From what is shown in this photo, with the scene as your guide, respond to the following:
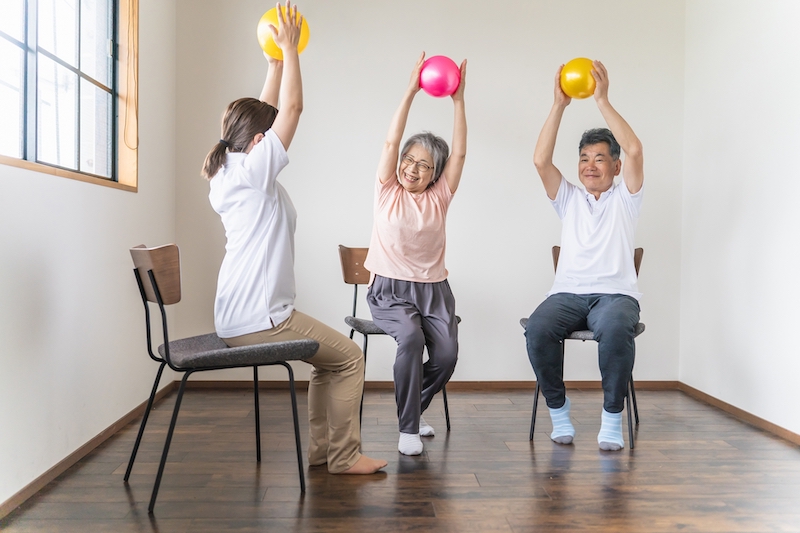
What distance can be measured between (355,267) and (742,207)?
74.5 inches

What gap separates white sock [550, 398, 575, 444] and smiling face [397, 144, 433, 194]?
110 cm

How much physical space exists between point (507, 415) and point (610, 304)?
781 millimetres

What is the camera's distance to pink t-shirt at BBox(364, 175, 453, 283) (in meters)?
2.50

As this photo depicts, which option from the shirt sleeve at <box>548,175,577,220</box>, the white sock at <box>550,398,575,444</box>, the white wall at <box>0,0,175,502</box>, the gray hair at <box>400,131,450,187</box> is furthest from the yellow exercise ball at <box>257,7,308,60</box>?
the white sock at <box>550,398,575,444</box>

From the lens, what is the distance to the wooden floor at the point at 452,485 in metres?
1.74

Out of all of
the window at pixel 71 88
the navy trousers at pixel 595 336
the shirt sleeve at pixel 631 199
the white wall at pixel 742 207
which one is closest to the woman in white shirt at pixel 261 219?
the window at pixel 71 88

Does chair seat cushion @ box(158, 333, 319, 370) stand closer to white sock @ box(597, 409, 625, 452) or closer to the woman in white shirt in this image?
the woman in white shirt

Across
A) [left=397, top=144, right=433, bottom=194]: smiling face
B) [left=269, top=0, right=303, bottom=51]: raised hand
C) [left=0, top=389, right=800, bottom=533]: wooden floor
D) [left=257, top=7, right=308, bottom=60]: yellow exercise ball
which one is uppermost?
[left=257, top=7, right=308, bottom=60]: yellow exercise ball

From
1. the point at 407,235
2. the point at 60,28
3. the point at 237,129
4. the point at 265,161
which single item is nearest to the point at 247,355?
the point at 265,161

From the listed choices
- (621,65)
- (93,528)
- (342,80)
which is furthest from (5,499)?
(621,65)

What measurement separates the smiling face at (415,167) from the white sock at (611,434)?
1.20 meters

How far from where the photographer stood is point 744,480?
2084 mm

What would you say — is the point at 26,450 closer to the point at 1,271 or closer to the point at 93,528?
the point at 93,528

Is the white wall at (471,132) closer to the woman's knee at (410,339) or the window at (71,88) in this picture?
the window at (71,88)
